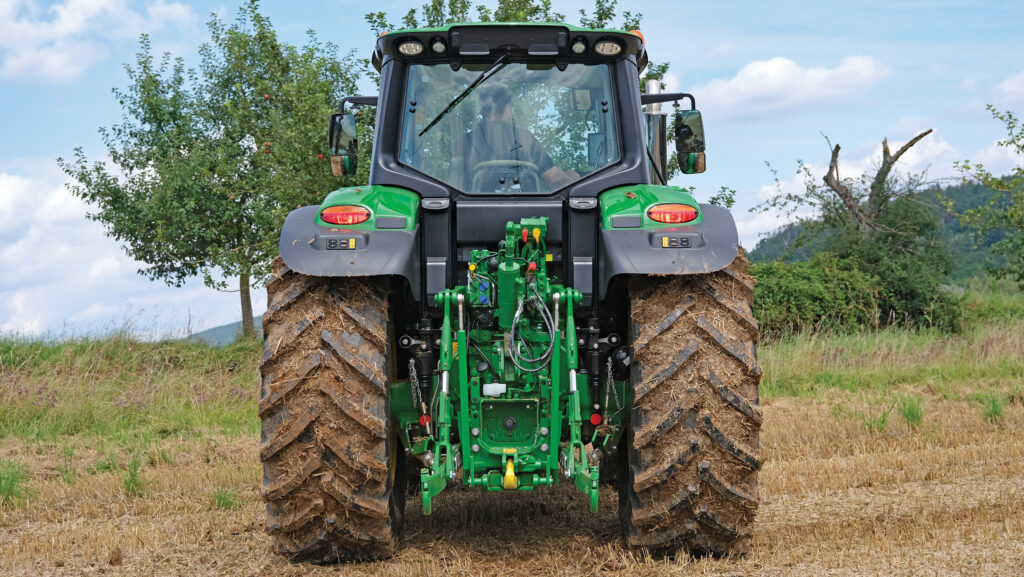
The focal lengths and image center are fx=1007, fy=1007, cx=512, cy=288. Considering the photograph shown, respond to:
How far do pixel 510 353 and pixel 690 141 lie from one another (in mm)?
2331

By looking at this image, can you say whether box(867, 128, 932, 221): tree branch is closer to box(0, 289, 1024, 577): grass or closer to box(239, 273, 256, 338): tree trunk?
box(0, 289, 1024, 577): grass

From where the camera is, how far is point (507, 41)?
5301mm

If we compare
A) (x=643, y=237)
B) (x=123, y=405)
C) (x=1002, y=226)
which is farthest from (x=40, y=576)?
(x=1002, y=226)

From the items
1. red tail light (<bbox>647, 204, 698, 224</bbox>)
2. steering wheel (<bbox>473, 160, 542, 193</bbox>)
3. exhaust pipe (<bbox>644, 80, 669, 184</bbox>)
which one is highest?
exhaust pipe (<bbox>644, 80, 669, 184</bbox>)

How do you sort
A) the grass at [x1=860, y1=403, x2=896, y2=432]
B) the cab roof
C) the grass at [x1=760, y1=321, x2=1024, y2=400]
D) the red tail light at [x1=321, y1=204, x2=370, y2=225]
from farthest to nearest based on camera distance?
the grass at [x1=760, y1=321, x2=1024, y2=400], the grass at [x1=860, y1=403, x2=896, y2=432], the cab roof, the red tail light at [x1=321, y1=204, x2=370, y2=225]

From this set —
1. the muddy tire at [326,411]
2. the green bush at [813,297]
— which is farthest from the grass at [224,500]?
the green bush at [813,297]

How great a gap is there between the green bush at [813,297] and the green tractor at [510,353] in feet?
44.8

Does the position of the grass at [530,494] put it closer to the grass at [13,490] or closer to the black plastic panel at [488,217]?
the grass at [13,490]

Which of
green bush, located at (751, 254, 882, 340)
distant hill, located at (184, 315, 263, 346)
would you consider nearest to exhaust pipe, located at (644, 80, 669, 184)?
distant hill, located at (184, 315, 263, 346)

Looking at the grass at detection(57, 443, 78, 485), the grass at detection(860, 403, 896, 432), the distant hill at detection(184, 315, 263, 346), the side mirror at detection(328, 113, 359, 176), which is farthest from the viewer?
the distant hill at detection(184, 315, 263, 346)

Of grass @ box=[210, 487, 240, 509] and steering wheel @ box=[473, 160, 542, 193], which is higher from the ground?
steering wheel @ box=[473, 160, 542, 193]

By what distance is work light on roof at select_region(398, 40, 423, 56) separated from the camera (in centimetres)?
532

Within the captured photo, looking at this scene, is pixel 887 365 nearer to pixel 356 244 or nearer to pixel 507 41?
pixel 507 41

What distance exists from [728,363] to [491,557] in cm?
154
